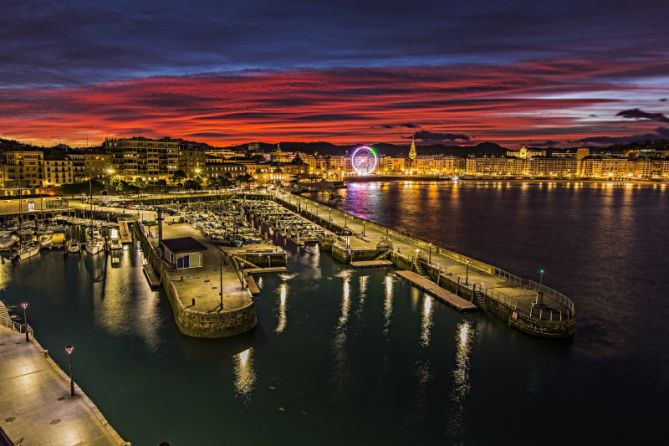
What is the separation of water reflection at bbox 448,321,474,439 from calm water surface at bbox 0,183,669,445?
0.08 m

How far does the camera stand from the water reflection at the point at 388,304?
1099 inches

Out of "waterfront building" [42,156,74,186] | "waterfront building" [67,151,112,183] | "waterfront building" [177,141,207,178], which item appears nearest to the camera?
"waterfront building" [42,156,74,186]

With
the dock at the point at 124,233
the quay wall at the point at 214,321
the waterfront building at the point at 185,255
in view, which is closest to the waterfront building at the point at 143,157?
the dock at the point at 124,233

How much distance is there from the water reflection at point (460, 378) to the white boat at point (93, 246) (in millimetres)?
34164

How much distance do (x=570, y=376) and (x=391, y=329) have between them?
361 inches

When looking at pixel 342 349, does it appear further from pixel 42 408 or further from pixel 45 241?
pixel 45 241

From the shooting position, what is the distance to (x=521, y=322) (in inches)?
1048

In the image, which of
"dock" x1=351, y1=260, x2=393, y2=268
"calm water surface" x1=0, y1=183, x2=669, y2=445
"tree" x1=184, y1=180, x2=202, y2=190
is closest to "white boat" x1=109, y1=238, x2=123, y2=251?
"calm water surface" x1=0, y1=183, x2=669, y2=445

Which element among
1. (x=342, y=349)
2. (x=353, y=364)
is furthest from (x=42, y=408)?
(x=342, y=349)

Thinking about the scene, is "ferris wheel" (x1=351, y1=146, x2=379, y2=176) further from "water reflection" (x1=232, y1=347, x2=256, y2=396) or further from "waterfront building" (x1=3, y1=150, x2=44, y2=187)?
"water reflection" (x1=232, y1=347, x2=256, y2=396)

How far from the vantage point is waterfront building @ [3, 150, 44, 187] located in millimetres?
92625

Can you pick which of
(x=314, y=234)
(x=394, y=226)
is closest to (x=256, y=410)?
(x=314, y=234)

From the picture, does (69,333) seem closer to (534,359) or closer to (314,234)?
(534,359)

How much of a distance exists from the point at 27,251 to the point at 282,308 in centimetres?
2782
